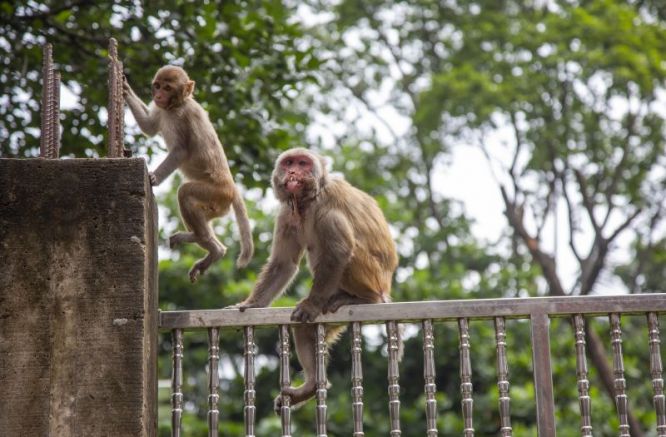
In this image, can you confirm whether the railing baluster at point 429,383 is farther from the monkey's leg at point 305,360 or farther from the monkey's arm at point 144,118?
the monkey's arm at point 144,118

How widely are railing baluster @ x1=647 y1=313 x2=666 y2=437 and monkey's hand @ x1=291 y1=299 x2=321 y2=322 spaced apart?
6.35ft

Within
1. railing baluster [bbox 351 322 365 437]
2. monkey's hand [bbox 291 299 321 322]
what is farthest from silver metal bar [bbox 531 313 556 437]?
Answer: monkey's hand [bbox 291 299 321 322]

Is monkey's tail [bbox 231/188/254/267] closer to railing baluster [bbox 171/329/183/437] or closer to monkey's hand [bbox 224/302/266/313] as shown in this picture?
monkey's hand [bbox 224/302/266/313]

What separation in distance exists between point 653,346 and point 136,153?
17.2 feet

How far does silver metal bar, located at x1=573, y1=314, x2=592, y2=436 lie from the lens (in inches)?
211

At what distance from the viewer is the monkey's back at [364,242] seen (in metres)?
6.56

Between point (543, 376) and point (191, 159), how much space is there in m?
3.07

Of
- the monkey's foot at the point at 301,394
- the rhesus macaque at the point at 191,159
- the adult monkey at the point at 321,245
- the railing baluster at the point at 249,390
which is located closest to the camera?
the railing baluster at the point at 249,390

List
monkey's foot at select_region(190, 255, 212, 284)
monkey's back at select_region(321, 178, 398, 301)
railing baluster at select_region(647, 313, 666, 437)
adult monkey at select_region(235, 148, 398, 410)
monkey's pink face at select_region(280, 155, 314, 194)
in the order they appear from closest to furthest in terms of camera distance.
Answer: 1. railing baluster at select_region(647, 313, 666, 437)
2. adult monkey at select_region(235, 148, 398, 410)
3. monkey's pink face at select_region(280, 155, 314, 194)
4. monkey's back at select_region(321, 178, 398, 301)
5. monkey's foot at select_region(190, 255, 212, 284)

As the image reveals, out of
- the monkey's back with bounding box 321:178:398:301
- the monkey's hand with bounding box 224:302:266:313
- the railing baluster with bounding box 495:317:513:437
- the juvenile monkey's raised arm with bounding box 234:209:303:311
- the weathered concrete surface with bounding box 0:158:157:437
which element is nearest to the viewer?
the weathered concrete surface with bounding box 0:158:157:437

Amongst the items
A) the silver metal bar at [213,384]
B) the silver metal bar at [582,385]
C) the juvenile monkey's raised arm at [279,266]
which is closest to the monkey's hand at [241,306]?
the juvenile monkey's raised arm at [279,266]

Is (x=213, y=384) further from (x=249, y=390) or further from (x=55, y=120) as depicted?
(x=55, y=120)

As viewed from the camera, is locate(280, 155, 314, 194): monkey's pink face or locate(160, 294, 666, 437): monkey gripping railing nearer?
locate(160, 294, 666, 437): monkey gripping railing

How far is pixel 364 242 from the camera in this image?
6691mm
